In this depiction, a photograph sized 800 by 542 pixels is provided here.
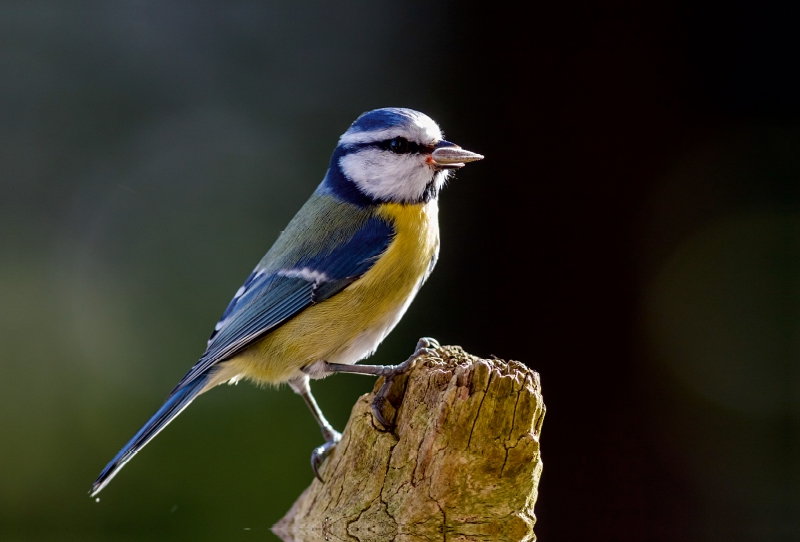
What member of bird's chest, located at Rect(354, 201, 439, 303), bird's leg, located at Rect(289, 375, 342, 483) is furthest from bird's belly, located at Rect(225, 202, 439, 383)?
bird's leg, located at Rect(289, 375, 342, 483)

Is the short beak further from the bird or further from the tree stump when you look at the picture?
the tree stump

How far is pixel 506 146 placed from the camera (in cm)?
369

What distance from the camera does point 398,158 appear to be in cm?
222

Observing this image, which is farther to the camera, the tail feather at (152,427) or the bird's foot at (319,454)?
the bird's foot at (319,454)

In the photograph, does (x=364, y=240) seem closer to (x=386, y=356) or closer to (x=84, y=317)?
(x=386, y=356)

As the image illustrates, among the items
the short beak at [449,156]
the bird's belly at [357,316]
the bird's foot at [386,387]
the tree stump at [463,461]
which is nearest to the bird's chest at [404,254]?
the bird's belly at [357,316]

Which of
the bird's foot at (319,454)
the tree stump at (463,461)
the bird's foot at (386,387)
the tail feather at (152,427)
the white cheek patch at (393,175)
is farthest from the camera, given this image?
the white cheek patch at (393,175)

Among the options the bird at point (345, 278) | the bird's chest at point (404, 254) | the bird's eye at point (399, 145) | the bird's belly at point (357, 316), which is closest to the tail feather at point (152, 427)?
the bird at point (345, 278)

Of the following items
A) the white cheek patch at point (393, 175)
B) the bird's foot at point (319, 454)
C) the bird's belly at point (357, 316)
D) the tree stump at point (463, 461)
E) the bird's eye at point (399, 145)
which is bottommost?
the bird's foot at point (319, 454)

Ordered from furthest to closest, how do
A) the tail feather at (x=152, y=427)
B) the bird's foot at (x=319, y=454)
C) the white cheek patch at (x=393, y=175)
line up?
the white cheek patch at (x=393, y=175)
the bird's foot at (x=319, y=454)
the tail feather at (x=152, y=427)

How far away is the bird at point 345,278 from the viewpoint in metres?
2.10

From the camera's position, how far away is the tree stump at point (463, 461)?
1605 mm

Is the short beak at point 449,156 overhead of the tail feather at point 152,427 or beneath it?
overhead

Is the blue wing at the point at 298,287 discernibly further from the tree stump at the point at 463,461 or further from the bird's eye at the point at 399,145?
the tree stump at the point at 463,461
